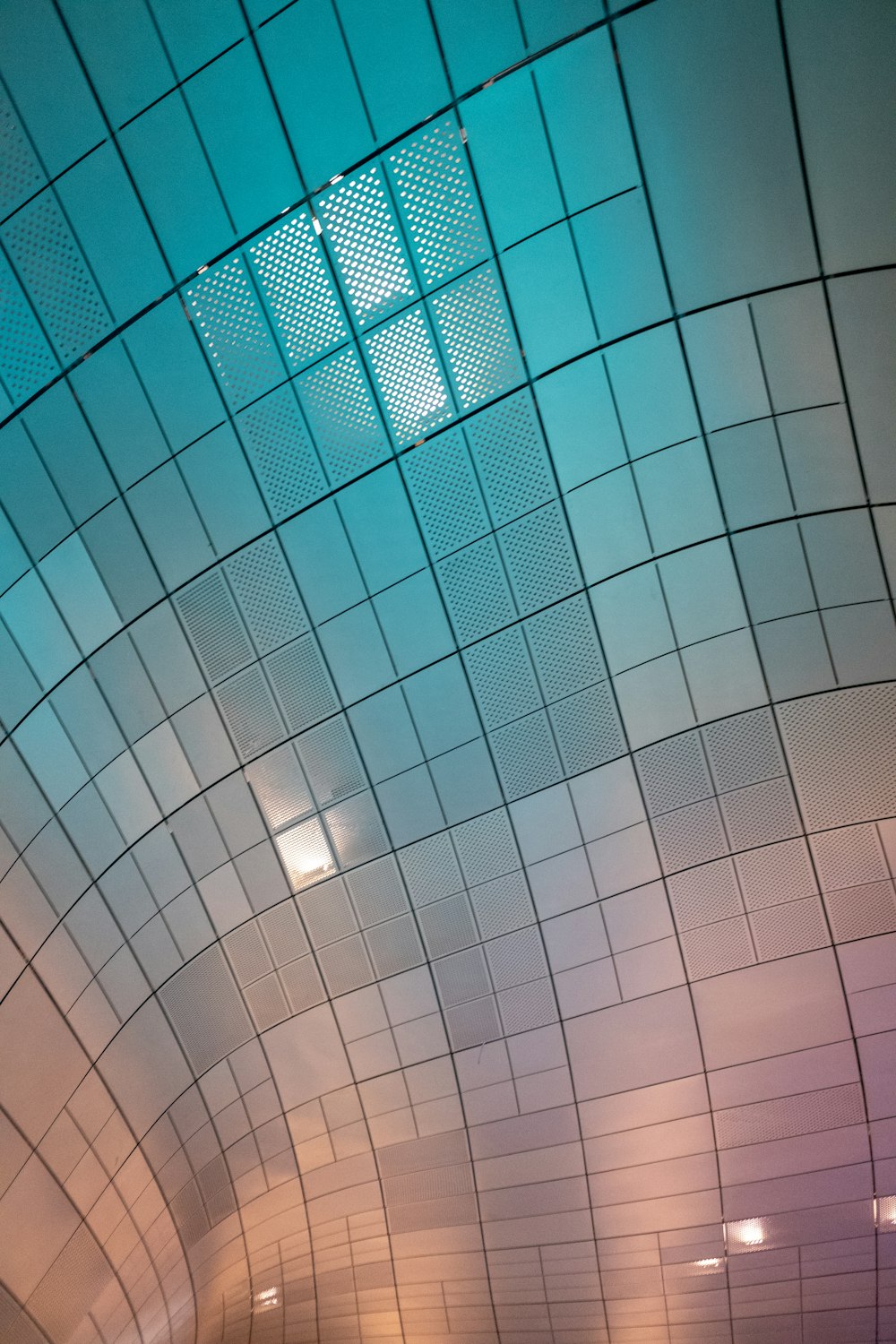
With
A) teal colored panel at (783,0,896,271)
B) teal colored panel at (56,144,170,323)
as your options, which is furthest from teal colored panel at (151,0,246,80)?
teal colored panel at (783,0,896,271)

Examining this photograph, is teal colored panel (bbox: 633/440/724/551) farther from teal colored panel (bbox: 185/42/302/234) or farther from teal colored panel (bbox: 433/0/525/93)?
teal colored panel (bbox: 185/42/302/234)

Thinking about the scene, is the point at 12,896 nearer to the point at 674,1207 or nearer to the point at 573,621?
the point at 573,621

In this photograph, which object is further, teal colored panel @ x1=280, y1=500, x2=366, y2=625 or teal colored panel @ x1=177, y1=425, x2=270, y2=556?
→ teal colored panel @ x1=280, y1=500, x2=366, y2=625

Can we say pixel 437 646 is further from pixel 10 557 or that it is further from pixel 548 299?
pixel 10 557

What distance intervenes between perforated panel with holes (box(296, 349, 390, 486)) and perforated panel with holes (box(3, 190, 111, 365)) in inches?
69.6

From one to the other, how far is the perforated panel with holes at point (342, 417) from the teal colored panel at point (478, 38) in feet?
7.35

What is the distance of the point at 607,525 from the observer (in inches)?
336

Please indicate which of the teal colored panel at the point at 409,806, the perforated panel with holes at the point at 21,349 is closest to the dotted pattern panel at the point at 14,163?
the perforated panel with holes at the point at 21,349

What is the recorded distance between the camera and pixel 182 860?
9.48 m

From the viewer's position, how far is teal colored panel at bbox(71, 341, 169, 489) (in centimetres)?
780

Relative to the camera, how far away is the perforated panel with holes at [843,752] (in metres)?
9.09

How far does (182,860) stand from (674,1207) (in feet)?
25.5

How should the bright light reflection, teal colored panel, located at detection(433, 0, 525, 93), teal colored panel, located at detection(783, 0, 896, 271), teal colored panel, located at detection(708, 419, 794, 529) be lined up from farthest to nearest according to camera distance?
the bright light reflection
teal colored panel, located at detection(708, 419, 794, 529)
teal colored panel, located at detection(433, 0, 525, 93)
teal colored panel, located at detection(783, 0, 896, 271)

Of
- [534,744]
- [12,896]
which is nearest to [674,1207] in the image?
[534,744]
